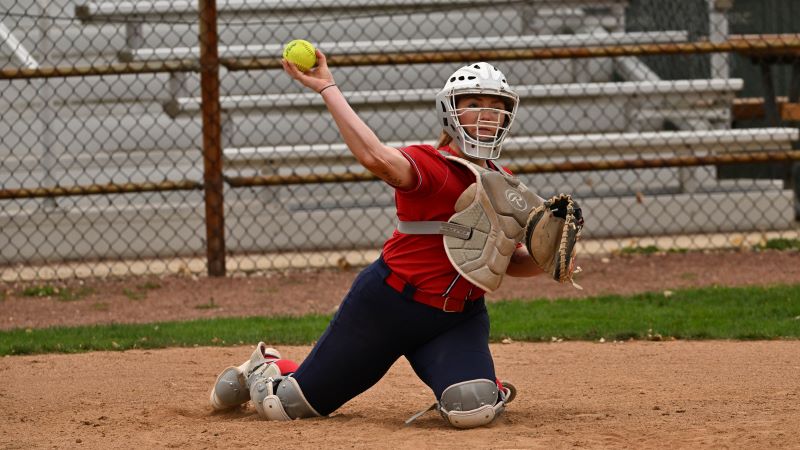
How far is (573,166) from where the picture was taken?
29.6ft

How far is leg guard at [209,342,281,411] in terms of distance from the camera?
4.78 m

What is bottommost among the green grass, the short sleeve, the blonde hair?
the green grass

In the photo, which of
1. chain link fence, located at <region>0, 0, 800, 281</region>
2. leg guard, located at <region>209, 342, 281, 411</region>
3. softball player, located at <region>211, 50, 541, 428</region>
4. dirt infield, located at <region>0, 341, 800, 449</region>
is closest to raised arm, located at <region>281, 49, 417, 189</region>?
softball player, located at <region>211, 50, 541, 428</region>

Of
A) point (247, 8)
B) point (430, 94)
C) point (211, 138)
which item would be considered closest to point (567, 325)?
point (211, 138)

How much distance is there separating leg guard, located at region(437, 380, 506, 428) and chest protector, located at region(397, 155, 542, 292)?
35cm

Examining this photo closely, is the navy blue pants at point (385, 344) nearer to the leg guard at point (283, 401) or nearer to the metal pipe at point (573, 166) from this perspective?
the leg guard at point (283, 401)

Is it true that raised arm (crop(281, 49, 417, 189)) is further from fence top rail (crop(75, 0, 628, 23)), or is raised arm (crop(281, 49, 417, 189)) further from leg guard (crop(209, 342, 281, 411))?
fence top rail (crop(75, 0, 628, 23))

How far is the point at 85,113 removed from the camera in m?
11.8

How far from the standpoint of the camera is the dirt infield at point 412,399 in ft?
13.1

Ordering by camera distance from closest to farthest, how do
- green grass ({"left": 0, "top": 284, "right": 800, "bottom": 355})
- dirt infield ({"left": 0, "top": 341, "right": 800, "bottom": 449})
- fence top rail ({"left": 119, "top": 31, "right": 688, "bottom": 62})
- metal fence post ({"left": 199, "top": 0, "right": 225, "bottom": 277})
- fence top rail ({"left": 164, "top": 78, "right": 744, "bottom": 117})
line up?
dirt infield ({"left": 0, "top": 341, "right": 800, "bottom": 449}) < green grass ({"left": 0, "top": 284, "right": 800, "bottom": 355}) < metal fence post ({"left": 199, "top": 0, "right": 225, "bottom": 277}) < fence top rail ({"left": 164, "top": 78, "right": 744, "bottom": 117}) < fence top rail ({"left": 119, "top": 31, "right": 688, "bottom": 62})

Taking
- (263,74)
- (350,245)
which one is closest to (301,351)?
(350,245)

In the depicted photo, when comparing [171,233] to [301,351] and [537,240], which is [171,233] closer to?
[301,351]

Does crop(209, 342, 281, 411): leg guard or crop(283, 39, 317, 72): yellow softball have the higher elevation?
crop(283, 39, 317, 72): yellow softball

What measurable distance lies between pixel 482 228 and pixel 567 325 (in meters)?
2.68
